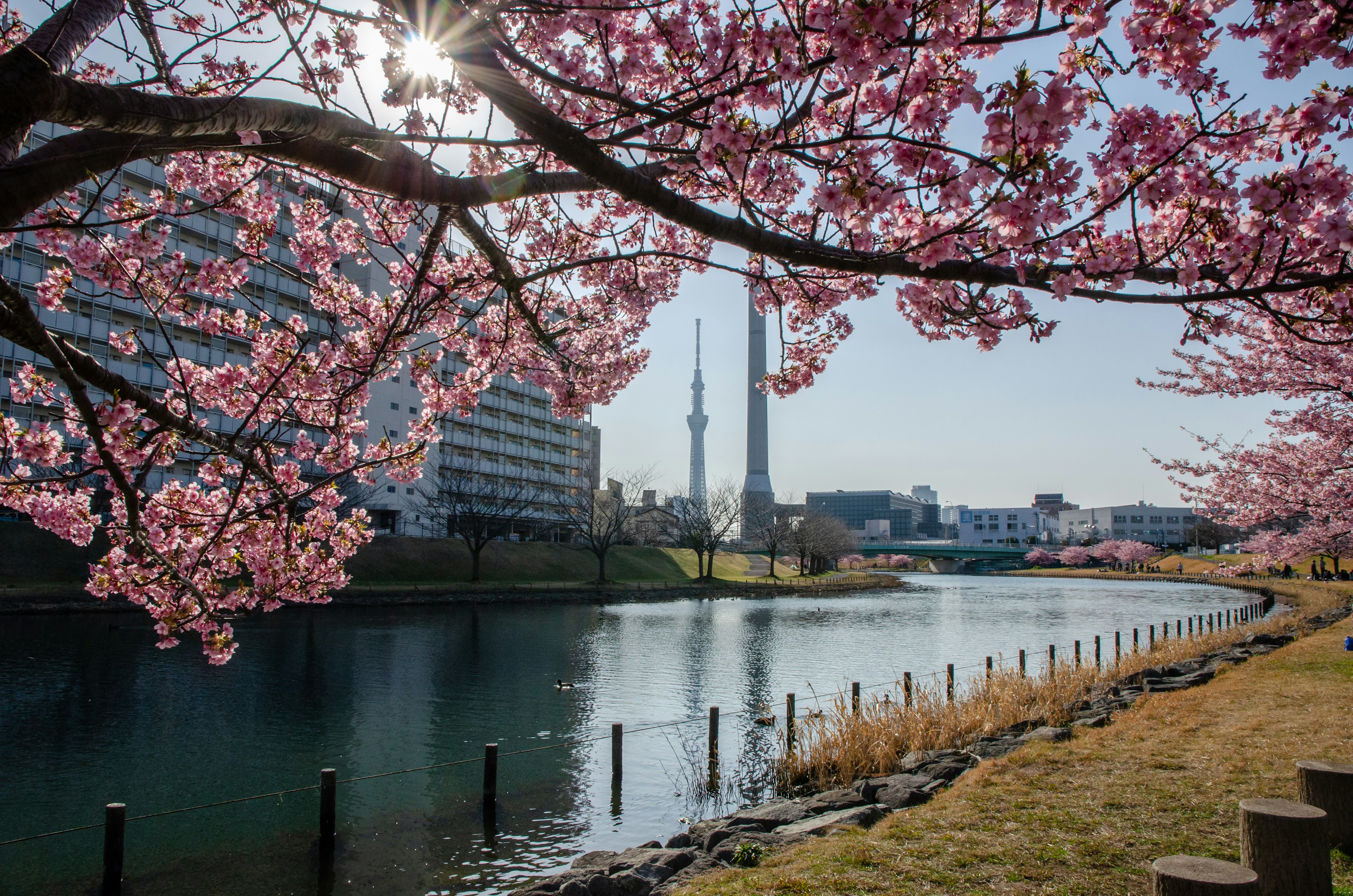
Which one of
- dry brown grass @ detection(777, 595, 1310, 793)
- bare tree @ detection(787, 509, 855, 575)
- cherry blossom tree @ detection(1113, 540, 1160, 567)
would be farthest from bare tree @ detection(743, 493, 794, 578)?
dry brown grass @ detection(777, 595, 1310, 793)

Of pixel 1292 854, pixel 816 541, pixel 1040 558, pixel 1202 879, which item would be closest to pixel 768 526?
pixel 816 541

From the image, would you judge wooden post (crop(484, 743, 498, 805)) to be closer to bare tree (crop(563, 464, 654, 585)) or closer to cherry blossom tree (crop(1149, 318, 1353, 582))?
cherry blossom tree (crop(1149, 318, 1353, 582))

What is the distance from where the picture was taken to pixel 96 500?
34938 millimetres

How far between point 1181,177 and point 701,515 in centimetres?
6713

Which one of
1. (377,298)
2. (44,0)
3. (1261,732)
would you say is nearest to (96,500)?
(377,298)

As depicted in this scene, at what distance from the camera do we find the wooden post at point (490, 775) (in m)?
10.5

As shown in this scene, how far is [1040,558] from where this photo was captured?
115938mm

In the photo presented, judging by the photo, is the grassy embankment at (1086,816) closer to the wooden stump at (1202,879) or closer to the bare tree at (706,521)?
the wooden stump at (1202,879)

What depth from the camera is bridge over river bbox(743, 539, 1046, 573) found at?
358ft

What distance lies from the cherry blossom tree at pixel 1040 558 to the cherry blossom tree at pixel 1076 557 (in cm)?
141

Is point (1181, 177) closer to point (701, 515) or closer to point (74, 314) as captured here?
point (74, 314)

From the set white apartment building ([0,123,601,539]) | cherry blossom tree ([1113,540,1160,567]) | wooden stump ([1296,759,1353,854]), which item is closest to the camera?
wooden stump ([1296,759,1353,854])

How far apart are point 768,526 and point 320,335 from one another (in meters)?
67.8

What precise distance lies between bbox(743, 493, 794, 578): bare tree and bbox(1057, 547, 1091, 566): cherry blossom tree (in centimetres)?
4811
